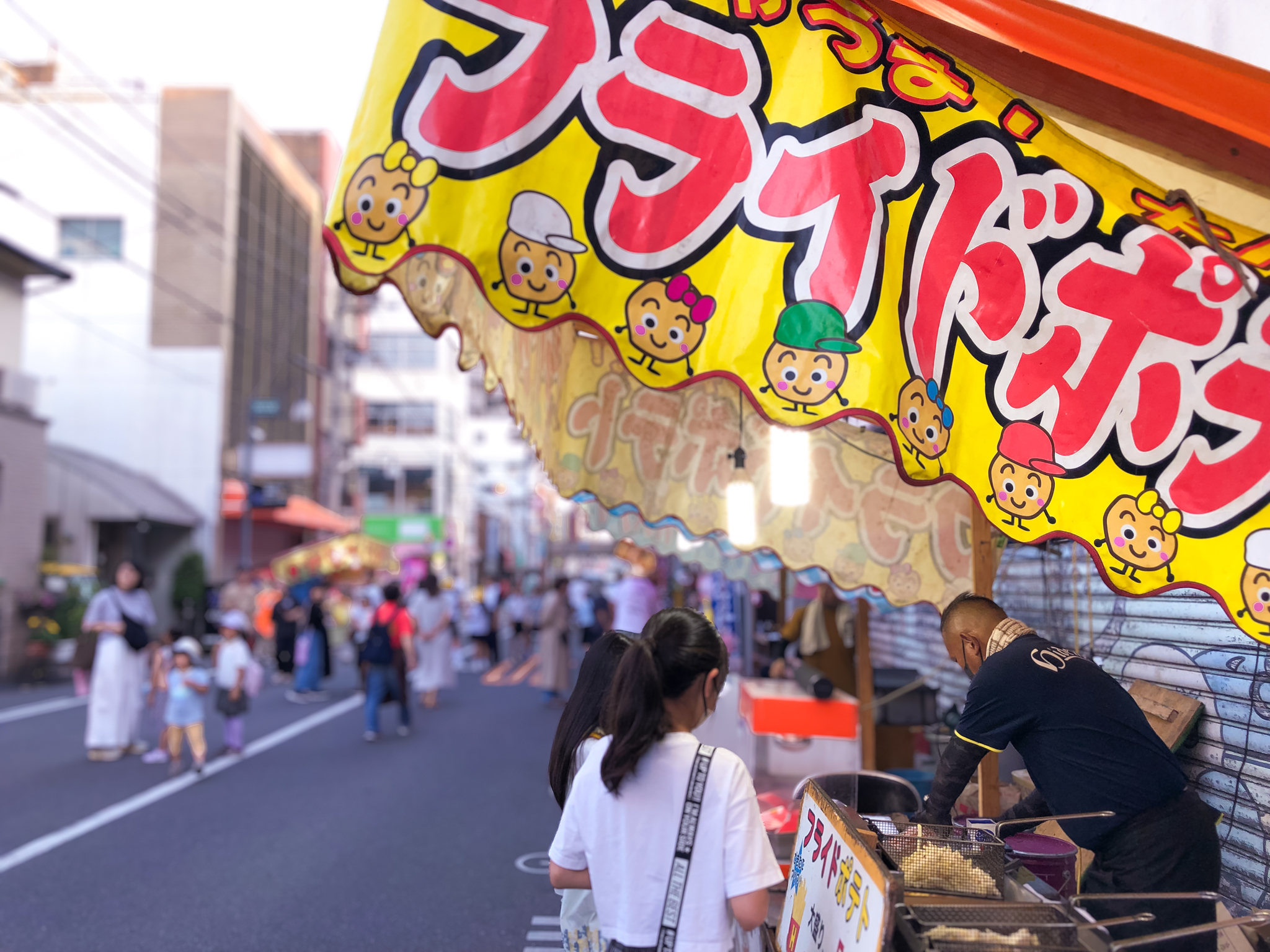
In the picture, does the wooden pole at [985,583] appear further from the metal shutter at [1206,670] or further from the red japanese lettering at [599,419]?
the red japanese lettering at [599,419]

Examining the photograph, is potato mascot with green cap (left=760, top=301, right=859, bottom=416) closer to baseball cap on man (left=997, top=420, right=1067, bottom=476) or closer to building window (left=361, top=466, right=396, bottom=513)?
baseball cap on man (left=997, top=420, right=1067, bottom=476)

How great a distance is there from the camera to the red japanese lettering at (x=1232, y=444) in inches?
106

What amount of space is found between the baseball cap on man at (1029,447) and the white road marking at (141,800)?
281 inches

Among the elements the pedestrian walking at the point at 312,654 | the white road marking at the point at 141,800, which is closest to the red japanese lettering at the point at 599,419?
the white road marking at the point at 141,800

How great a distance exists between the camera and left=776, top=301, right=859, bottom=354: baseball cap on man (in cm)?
329

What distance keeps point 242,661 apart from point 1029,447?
9.43 meters

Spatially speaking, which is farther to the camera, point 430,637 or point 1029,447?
point 430,637

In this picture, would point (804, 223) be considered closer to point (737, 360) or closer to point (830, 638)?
point (737, 360)

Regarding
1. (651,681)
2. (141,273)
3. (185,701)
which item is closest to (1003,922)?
(651,681)

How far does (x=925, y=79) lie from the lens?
3.17m

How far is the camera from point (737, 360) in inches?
132

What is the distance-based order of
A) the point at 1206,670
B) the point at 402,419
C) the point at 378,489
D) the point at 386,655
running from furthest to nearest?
the point at 402,419, the point at 378,489, the point at 386,655, the point at 1206,670

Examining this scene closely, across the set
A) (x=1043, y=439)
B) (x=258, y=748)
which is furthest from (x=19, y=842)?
(x=1043, y=439)

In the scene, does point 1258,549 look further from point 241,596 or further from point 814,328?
point 241,596
